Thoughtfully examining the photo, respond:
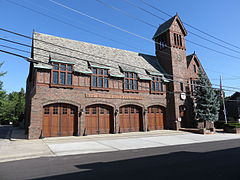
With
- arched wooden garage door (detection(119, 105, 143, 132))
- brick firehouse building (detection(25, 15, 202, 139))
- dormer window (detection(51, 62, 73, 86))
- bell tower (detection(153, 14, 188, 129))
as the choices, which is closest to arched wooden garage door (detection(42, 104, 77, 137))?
brick firehouse building (detection(25, 15, 202, 139))

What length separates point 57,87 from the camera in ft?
59.1

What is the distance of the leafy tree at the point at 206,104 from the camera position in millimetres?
24562

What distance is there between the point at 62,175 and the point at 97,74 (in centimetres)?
1532

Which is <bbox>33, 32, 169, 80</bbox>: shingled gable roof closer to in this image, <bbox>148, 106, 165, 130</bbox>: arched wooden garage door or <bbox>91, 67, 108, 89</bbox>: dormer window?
<bbox>91, 67, 108, 89</bbox>: dormer window

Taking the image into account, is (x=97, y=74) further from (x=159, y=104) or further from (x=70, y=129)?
(x=159, y=104)

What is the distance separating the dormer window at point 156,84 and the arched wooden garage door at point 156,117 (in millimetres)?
2482

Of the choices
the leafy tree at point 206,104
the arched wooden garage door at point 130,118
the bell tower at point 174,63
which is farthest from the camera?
the bell tower at point 174,63

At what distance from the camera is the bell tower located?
2519 cm

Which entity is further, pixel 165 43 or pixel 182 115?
pixel 165 43

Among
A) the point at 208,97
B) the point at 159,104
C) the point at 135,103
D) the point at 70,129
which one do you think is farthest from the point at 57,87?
the point at 208,97

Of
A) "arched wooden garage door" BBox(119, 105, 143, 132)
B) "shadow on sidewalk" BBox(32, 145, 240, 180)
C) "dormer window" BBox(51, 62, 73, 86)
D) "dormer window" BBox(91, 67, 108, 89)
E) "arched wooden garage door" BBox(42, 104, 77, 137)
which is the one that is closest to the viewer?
"shadow on sidewalk" BBox(32, 145, 240, 180)

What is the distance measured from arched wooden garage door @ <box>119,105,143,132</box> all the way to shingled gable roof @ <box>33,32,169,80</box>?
4.42 m

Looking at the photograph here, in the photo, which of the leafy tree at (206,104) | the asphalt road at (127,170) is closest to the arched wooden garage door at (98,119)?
the asphalt road at (127,170)

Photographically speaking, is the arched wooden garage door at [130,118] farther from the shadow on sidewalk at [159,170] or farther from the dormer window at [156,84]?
the shadow on sidewalk at [159,170]
